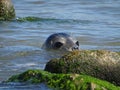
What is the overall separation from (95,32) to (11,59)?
164 inches

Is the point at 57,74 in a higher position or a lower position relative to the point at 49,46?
higher

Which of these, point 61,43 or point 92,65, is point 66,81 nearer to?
point 92,65

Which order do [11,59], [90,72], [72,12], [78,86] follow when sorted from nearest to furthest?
[78,86] < [90,72] < [11,59] < [72,12]

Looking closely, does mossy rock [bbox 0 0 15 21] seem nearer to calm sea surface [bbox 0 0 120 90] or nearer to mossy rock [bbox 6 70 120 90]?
calm sea surface [bbox 0 0 120 90]

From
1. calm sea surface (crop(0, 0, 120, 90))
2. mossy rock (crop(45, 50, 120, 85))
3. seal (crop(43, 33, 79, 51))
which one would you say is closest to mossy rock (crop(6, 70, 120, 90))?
calm sea surface (crop(0, 0, 120, 90))

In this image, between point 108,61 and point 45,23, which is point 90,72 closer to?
point 108,61

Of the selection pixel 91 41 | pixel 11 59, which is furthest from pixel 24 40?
pixel 11 59

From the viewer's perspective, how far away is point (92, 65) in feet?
21.8

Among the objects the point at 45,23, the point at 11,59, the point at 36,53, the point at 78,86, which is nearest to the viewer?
the point at 78,86

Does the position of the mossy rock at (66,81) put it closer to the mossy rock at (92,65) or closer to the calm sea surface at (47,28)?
the calm sea surface at (47,28)

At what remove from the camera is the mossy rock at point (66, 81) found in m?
5.94

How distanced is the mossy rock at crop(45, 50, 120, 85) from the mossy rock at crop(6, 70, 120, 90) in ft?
1.16

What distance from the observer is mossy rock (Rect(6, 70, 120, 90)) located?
594 cm

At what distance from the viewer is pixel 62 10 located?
59.3 feet
